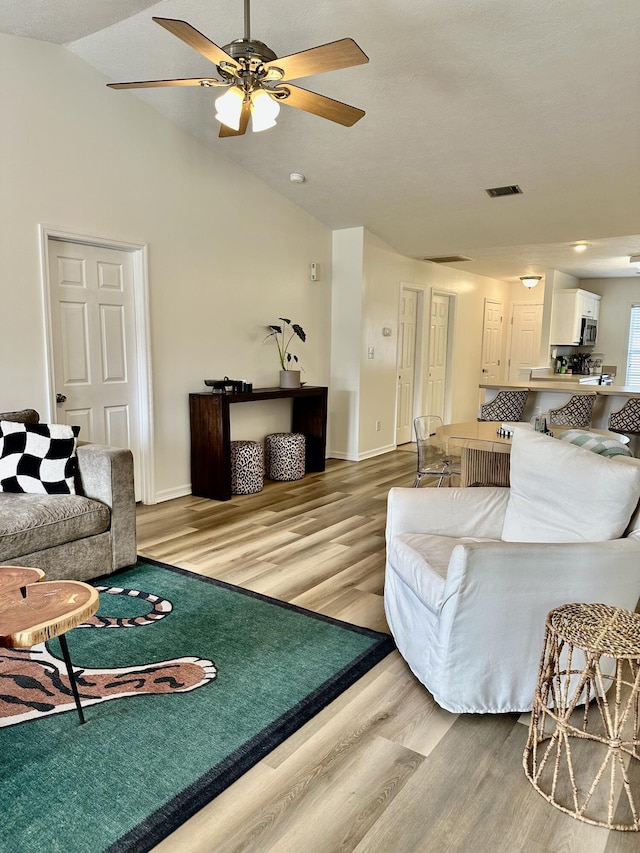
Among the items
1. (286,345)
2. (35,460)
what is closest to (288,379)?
(286,345)

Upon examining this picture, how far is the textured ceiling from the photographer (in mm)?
3047

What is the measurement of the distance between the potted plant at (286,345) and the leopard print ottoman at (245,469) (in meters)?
0.83

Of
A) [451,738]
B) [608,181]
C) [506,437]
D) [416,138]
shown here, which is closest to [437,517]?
[451,738]

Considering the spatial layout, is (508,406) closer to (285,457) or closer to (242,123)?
(285,457)

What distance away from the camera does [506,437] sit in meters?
3.48

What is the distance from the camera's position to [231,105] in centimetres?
271

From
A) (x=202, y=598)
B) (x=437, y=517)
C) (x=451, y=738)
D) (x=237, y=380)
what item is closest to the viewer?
(x=451, y=738)

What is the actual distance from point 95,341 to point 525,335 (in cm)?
774

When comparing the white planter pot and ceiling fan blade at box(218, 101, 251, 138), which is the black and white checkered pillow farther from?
the white planter pot

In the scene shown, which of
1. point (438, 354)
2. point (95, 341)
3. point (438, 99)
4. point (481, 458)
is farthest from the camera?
point (438, 354)

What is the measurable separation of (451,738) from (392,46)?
3.41 m

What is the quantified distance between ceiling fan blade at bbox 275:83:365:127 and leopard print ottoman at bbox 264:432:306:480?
2.99 meters

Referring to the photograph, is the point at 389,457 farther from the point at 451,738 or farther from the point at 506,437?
the point at 451,738

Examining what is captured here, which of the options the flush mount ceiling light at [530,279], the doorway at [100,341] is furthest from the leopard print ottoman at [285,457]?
the flush mount ceiling light at [530,279]
